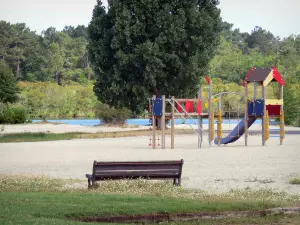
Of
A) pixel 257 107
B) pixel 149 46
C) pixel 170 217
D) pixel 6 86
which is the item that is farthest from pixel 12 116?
pixel 170 217

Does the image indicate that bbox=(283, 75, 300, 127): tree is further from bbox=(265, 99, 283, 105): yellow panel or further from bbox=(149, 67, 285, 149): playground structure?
bbox=(265, 99, 283, 105): yellow panel

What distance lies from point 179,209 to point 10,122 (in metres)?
50.8

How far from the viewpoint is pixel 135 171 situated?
17.1m

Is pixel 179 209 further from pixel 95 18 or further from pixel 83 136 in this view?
pixel 95 18

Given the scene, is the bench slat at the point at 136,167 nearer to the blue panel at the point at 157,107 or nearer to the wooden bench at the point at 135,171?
the wooden bench at the point at 135,171

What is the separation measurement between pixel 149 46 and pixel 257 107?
41.6 feet

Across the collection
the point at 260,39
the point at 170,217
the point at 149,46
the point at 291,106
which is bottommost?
→ the point at 170,217

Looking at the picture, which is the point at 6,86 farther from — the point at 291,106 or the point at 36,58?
the point at 36,58

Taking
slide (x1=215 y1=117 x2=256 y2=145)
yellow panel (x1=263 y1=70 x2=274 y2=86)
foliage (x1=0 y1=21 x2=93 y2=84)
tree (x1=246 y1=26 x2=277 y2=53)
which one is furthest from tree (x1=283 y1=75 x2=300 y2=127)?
tree (x1=246 y1=26 x2=277 y2=53)

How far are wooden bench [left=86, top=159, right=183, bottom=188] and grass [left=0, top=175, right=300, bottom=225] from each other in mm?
191

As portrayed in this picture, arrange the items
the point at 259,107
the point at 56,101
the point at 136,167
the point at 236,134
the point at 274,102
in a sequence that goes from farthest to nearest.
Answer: the point at 56,101
the point at 236,134
the point at 274,102
the point at 259,107
the point at 136,167

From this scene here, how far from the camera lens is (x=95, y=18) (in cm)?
5078

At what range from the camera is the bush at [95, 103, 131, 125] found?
61.9m

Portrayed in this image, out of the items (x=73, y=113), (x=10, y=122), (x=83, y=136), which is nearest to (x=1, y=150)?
(x=83, y=136)
